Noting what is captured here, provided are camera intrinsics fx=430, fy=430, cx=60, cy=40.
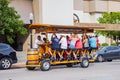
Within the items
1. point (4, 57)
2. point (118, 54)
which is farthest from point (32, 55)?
point (118, 54)

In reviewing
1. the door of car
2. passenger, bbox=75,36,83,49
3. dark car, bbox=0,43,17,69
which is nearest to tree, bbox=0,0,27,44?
the door of car

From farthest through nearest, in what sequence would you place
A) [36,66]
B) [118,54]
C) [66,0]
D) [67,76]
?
[66,0] → [118,54] → [36,66] → [67,76]

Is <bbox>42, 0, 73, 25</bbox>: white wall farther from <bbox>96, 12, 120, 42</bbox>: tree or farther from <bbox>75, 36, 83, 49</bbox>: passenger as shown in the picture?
<bbox>75, 36, 83, 49</bbox>: passenger

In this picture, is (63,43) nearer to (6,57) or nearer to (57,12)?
(6,57)

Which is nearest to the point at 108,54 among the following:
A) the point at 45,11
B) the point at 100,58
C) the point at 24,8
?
the point at 100,58

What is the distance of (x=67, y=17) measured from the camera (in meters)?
49.3

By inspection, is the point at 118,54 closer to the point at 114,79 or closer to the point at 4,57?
the point at 4,57

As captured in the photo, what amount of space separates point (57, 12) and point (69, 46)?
25509 mm

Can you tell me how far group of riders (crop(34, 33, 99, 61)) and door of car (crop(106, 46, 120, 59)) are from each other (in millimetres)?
9133

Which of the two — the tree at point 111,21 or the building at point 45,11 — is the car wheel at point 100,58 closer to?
the building at point 45,11

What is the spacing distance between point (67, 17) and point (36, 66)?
28.2 m

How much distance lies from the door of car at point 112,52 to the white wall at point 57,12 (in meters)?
14.9

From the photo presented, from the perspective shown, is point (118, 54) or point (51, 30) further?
point (118, 54)

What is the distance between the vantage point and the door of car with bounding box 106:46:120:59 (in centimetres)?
3300
